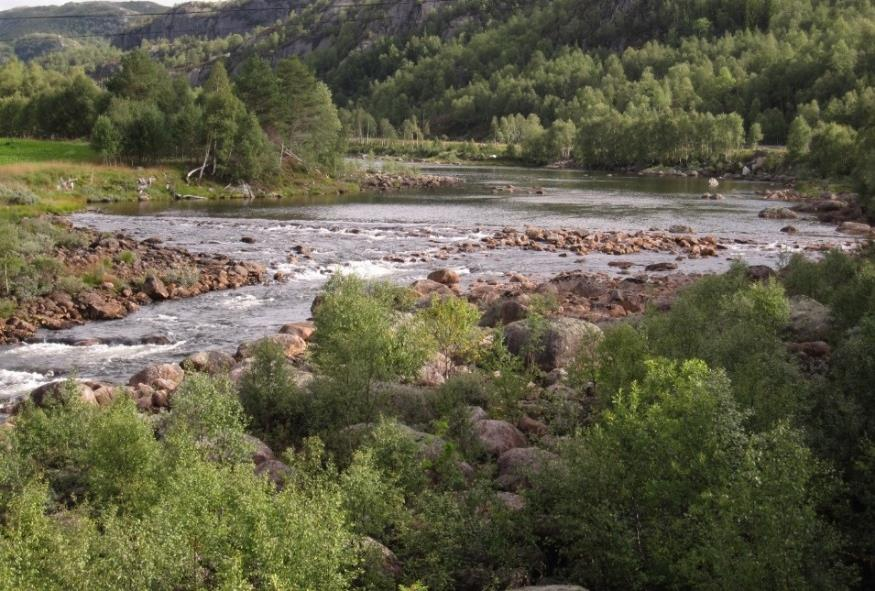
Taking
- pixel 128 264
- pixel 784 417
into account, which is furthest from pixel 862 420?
pixel 128 264

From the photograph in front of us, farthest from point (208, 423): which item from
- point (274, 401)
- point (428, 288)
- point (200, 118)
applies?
point (200, 118)

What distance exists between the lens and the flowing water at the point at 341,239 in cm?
3375

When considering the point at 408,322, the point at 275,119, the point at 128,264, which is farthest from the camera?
the point at 275,119

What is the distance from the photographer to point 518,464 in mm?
19078

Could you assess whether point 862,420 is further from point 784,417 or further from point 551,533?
point 551,533

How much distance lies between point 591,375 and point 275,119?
92507 mm

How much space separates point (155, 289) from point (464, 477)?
29.8 metres

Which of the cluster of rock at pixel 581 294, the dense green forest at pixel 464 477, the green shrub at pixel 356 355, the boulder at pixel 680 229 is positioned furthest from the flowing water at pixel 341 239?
the dense green forest at pixel 464 477

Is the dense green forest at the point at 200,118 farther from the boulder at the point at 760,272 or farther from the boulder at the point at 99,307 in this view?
the boulder at the point at 760,272

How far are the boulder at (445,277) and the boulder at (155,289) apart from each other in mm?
15238

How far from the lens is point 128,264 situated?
47594 mm

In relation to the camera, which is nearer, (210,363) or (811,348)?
(811,348)

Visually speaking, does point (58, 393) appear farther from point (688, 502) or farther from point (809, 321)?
point (809, 321)

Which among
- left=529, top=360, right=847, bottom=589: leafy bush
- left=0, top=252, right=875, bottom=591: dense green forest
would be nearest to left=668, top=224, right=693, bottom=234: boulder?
left=0, top=252, right=875, bottom=591: dense green forest
